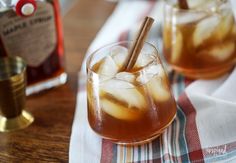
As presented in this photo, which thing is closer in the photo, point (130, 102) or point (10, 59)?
point (130, 102)

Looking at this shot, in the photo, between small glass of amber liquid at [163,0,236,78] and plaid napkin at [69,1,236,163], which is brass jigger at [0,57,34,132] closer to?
plaid napkin at [69,1,236,163]

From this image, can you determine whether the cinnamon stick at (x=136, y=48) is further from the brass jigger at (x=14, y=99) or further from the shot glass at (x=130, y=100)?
the brass jigger at (x=14, y=99)

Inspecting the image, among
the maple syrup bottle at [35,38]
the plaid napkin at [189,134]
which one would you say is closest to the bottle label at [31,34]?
the maple syrup bottle at [35,38]

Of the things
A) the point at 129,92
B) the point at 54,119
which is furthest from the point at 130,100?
the point at 54,119

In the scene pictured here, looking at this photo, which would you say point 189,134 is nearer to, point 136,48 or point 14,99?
point 136,48

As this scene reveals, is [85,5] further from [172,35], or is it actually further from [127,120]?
[127,120]

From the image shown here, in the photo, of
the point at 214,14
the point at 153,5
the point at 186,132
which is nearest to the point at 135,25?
Result: the point at 153,5

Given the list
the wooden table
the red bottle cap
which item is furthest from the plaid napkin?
the red bottle cap
